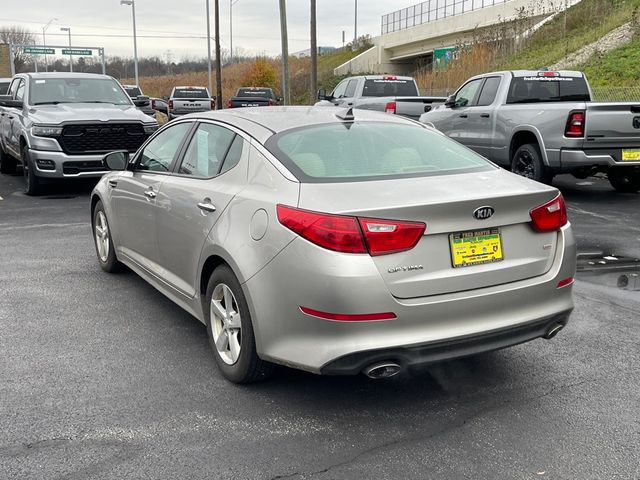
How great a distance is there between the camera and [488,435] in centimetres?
345

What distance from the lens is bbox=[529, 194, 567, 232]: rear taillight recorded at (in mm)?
3701

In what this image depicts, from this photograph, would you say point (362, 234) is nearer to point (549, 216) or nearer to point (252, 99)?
point (549, 216)

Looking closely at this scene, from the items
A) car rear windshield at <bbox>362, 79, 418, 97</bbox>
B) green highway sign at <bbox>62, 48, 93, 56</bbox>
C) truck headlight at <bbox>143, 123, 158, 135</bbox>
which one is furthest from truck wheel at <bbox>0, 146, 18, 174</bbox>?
green highway sign at <bbox>62, 48, 93, 56</bbox>

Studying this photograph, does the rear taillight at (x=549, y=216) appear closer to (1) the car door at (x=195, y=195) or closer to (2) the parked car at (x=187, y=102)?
(1) the car door at (x=195, y=195)

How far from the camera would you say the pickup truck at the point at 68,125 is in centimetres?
1080

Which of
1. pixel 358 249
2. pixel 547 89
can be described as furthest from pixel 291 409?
pixel 547 89

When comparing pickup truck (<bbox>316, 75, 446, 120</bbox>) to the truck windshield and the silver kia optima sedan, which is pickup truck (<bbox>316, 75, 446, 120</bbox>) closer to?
the truck windshield

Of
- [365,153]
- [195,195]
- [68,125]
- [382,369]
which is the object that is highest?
[68,125]

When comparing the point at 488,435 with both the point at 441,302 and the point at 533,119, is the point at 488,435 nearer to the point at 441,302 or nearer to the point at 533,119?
the point at 441,302

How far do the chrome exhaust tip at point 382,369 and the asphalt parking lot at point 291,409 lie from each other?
0.32m

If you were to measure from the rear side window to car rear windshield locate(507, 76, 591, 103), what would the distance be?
1.24 feet

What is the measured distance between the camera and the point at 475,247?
3.52 metres

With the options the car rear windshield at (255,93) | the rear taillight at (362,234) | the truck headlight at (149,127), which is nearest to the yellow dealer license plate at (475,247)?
the rear taillight at (362,234)

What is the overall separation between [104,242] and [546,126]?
6738 millimetres
